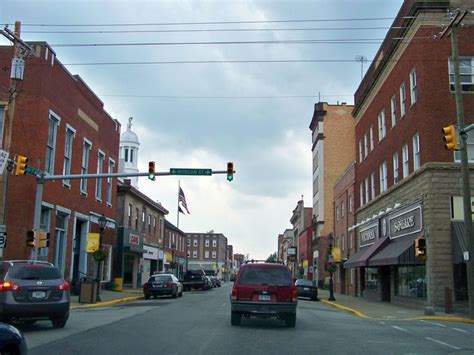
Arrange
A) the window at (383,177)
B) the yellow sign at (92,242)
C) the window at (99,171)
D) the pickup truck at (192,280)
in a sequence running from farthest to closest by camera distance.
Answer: the pickup truck at (192,280) → the window at (99,171) → the window at (383,177) → the yellow sign at (92,242)

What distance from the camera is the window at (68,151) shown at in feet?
100

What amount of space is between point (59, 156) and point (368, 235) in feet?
A: 67.7

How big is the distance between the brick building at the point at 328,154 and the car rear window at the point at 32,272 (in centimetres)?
5185

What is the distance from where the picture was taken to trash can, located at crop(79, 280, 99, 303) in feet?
82.1

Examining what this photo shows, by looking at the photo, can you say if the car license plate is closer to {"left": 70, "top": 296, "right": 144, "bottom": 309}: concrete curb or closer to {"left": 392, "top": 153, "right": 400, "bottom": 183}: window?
{"left": 70, "top": 296, "right": 144, "bottom": 309}: concrete curb

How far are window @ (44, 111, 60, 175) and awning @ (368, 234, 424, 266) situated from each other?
17.6m

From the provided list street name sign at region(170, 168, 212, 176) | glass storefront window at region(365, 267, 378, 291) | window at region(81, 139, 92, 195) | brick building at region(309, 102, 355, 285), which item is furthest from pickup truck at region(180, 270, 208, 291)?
street name sign at region(170, 168, 212, 176)

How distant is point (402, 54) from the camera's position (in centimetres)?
2939

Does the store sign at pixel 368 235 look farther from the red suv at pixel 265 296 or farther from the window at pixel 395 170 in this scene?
the red suv at pixel 265 296

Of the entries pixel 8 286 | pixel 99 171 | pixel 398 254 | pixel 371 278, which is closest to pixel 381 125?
pixel 371 278

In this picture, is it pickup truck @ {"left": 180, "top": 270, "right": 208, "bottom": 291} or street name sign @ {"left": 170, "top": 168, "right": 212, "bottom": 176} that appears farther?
pickup truck @ {"left": 180, "top": 270, "right": 208, "bottom": 291}

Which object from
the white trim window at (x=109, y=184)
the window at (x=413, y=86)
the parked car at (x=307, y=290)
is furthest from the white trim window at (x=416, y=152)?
the white trim window at (x=109, y=184)

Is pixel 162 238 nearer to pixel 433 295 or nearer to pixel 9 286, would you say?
pixel 433 295

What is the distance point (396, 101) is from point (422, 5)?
20.4 ft
